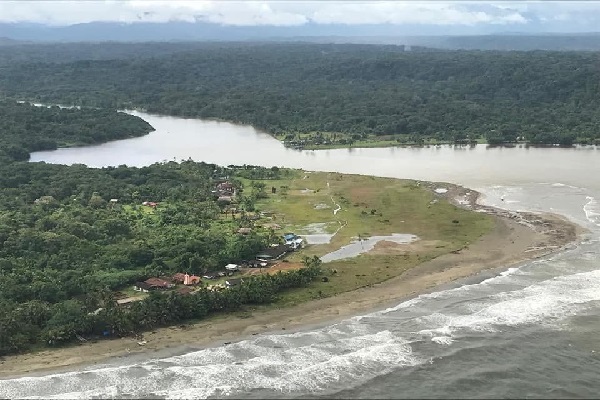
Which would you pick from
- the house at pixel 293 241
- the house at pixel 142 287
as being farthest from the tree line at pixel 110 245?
the house at pixel 293 241

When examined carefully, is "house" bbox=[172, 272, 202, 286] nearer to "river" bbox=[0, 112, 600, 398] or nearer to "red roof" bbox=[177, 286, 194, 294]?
"red roof" bbox=[177, 286, 194, 294]

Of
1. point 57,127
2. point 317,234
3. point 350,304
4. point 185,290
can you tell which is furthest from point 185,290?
point 57,127

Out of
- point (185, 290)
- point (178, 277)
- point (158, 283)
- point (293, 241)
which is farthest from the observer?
point (293, 241)

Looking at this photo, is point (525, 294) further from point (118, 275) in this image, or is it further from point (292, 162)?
point (292, 162)

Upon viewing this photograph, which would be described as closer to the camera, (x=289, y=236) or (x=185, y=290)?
(x=185, y=290)

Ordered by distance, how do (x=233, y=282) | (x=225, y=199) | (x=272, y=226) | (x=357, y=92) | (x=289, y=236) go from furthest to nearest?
1. (x=357, y=92)
2. (x=225, y=199)
3. (x=272, y=226)
4. (x=289, y=236)
5. (x=233, y=282)

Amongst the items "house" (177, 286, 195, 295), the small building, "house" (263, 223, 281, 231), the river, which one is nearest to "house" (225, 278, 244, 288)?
"house" (177, 286, 195, 295)

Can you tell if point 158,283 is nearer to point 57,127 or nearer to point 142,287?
point 142,287
